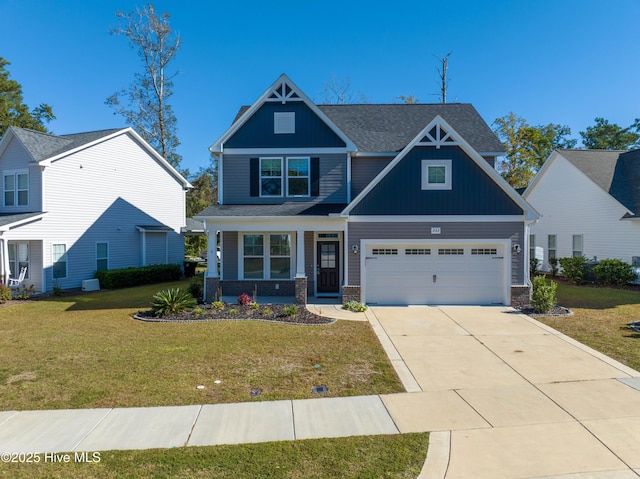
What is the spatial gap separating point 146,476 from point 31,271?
17139 mm

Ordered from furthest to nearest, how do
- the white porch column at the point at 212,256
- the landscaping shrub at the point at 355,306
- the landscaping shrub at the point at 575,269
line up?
the landscaping shrub at the point at 575,269, the white porch column at the point at 212,256, the landscaping shrub at the point at 355,306

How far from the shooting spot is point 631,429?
5008mm

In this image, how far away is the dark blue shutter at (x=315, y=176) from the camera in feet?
49.5

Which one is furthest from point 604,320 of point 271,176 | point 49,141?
point 49,141

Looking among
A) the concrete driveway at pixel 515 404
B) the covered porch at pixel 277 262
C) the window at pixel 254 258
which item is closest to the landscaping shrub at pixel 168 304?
the covered porch at pixel 277 262

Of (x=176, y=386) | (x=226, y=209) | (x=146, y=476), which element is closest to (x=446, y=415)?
(x=146, y=476)

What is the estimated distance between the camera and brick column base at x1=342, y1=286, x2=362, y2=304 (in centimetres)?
1324

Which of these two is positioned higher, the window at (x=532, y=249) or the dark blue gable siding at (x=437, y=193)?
the dark blue gable siding at (x=437, y=193)

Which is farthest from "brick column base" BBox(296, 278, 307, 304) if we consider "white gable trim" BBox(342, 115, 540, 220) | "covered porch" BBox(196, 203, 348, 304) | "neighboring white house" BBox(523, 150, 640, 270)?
"neighboring white house" BBox(523, 150, 640, 270)

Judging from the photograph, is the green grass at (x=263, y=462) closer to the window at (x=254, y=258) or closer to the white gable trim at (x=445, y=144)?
the white gable trim at (x=445, y=144)

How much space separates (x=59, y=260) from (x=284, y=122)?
12424mm

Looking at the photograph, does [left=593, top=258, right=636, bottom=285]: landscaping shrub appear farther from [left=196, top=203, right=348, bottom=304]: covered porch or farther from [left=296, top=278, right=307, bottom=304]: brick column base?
[left=296, top=278, right=307, bottom=304]: brick column base

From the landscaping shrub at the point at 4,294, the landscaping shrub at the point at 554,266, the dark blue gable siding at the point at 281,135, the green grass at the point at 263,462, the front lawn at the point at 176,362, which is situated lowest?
the green grass at the point at 263,462

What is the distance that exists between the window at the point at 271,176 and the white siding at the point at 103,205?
10.1 meters
